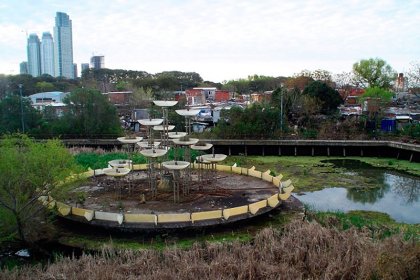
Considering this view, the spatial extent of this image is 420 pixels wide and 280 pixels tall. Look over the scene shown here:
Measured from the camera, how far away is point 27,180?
15344mm

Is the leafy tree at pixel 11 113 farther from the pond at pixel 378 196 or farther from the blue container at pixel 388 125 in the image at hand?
the blue container at pixel 388 125

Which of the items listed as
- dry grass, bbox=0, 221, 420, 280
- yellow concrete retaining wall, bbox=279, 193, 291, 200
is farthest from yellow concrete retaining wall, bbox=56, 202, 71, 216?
yellow concrete retaining wall, bbox=279, 193, 291, 200

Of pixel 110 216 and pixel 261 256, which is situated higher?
pixel 110 216

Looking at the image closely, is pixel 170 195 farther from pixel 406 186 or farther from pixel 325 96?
pixel 325 96

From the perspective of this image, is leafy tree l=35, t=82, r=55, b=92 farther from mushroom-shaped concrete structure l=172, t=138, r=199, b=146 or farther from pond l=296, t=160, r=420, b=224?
mushroom-shaped concrete structure l=172, t=138, r=199, b=146

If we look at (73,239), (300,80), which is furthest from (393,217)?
(300,80)

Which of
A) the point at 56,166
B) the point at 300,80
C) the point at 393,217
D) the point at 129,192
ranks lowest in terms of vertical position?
the point at 393,217

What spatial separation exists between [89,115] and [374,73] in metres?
53.4

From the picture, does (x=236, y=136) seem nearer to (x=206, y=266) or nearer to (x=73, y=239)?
(x=73, y=239)

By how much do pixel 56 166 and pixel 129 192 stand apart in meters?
5.84

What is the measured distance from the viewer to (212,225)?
17.4 metres

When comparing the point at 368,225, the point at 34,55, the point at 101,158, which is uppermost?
the point at 34,55

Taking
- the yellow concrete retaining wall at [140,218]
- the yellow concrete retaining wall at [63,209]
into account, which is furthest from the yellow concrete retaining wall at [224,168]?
the yellow concrete retaining wall at [63,209]

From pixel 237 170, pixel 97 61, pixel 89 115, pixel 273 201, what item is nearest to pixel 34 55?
pixel 97 61
